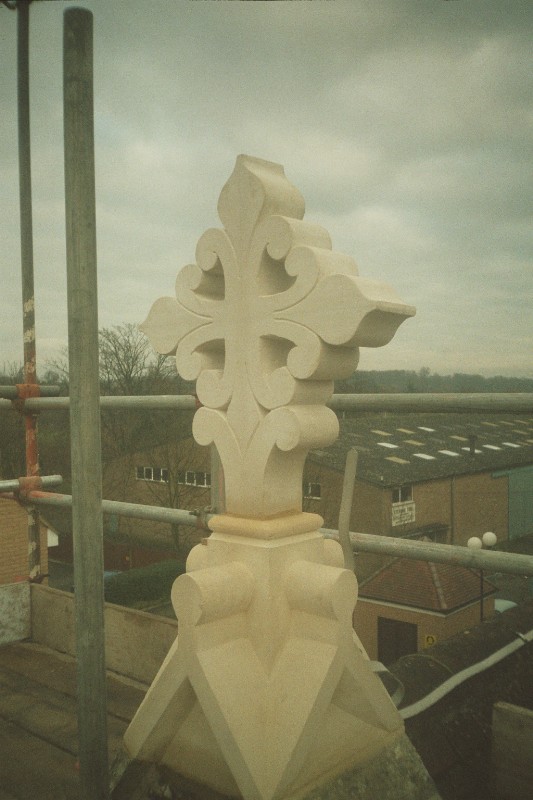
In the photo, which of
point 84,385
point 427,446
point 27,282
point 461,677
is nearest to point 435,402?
point 461,677

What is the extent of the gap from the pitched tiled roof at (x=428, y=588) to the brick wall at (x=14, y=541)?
210 centimetres

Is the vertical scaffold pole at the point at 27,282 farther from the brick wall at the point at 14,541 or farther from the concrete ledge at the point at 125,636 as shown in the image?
the concrete ledge at the point at 125,636

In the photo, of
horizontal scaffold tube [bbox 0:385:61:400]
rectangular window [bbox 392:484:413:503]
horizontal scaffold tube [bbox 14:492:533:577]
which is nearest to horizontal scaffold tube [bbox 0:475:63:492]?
horizontal scaffold tube [bbox 0:385:61:400]

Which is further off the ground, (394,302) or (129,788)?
(394,302)

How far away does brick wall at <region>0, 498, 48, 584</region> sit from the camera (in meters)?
3.46

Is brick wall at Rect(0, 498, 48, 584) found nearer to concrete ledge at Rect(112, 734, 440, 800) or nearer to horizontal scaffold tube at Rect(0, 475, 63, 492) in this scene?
horizontal scaffold tube at Rect(0, 475, 63, 492)

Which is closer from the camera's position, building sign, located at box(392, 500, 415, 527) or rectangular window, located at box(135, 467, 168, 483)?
building sign, located at box(392, 500, 415, 527)

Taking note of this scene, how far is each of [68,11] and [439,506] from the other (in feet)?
8.77

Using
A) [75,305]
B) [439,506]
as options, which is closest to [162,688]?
[75,305]

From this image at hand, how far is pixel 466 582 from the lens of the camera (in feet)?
16.1

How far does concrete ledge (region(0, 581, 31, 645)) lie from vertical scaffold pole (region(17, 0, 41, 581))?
0.48 ft

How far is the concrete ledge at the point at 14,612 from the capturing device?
3264 millimetres

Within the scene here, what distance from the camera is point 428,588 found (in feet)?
16.6

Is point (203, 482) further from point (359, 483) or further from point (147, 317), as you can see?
Result: point (147, 317)
